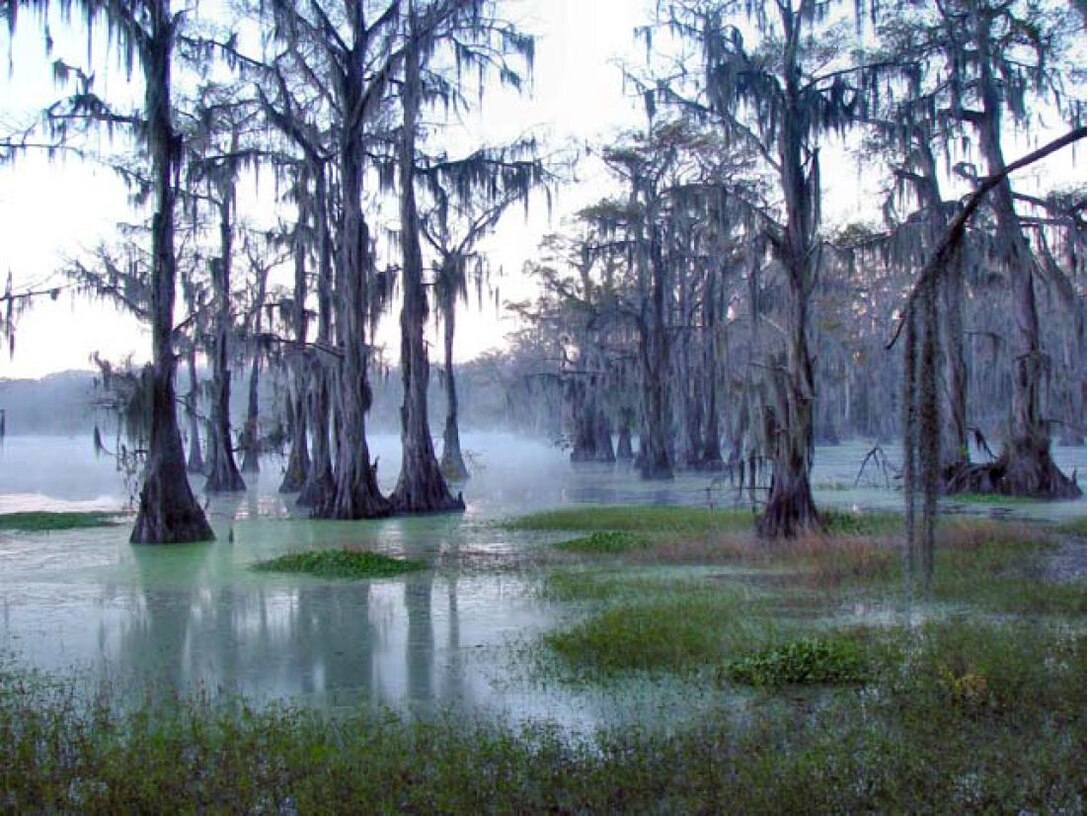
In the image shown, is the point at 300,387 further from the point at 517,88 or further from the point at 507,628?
the point at 507,628

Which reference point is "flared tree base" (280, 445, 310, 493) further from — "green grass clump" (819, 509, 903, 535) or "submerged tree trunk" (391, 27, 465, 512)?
"green grass clump" (819, 509, 903, 535)

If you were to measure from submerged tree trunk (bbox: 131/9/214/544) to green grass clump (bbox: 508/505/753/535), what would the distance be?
202 inches

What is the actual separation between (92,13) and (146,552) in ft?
24.0

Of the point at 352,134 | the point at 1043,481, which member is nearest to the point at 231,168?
the point at 352,134

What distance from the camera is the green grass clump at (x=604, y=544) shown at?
46.1 feet

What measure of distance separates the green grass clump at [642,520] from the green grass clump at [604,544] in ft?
3.82

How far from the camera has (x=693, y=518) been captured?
58.3 feet

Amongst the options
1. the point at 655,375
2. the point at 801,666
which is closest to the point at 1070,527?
the point at 801,666

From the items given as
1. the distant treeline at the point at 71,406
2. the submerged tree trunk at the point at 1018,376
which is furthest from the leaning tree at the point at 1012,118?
the distant treeline at the point at 71,406

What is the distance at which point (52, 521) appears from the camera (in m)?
19.0

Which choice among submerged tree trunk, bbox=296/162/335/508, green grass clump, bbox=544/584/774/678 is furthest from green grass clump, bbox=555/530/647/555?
submerged tree trunk, bbox=296/162/335/508

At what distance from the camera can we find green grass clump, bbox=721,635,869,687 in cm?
659

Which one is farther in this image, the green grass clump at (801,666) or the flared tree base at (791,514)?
the flared tree base at (791,514)

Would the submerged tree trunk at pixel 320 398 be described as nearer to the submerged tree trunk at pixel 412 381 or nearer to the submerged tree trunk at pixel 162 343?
the submerged tree trunk at pixel 412 381
